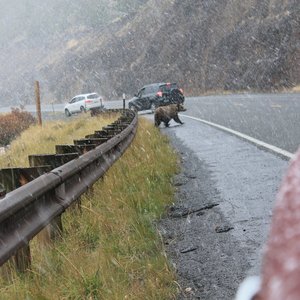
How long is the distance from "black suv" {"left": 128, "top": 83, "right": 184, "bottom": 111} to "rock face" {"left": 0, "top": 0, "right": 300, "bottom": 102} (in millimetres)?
11518

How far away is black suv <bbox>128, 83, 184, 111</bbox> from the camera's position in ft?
103

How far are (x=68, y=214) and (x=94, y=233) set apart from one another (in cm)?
63

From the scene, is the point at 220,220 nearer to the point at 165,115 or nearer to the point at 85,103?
the point at 165,115

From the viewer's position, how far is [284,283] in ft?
1.42

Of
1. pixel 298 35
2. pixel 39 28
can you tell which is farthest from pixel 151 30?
pixel 39 28

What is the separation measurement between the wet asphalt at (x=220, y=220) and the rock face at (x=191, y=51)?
33.1 meters

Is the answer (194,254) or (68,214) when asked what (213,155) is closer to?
(68,214)

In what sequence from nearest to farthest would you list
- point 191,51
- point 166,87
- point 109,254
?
point 109,254 < point 166,87 < point 191,51

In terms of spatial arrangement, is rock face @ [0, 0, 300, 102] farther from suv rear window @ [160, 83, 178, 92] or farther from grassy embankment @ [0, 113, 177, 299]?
grassy embankment @ [0, 113, 177, 299]

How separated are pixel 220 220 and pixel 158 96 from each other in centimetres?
2689

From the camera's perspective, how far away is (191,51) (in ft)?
184

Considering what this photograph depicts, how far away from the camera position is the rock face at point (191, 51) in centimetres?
4316

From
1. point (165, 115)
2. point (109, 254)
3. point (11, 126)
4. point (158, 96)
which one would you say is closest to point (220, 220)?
point (109, 254)

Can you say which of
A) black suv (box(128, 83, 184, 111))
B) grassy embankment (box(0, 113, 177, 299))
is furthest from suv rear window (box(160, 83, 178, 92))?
grassy embankment (box(0, 113, 177, 299))
